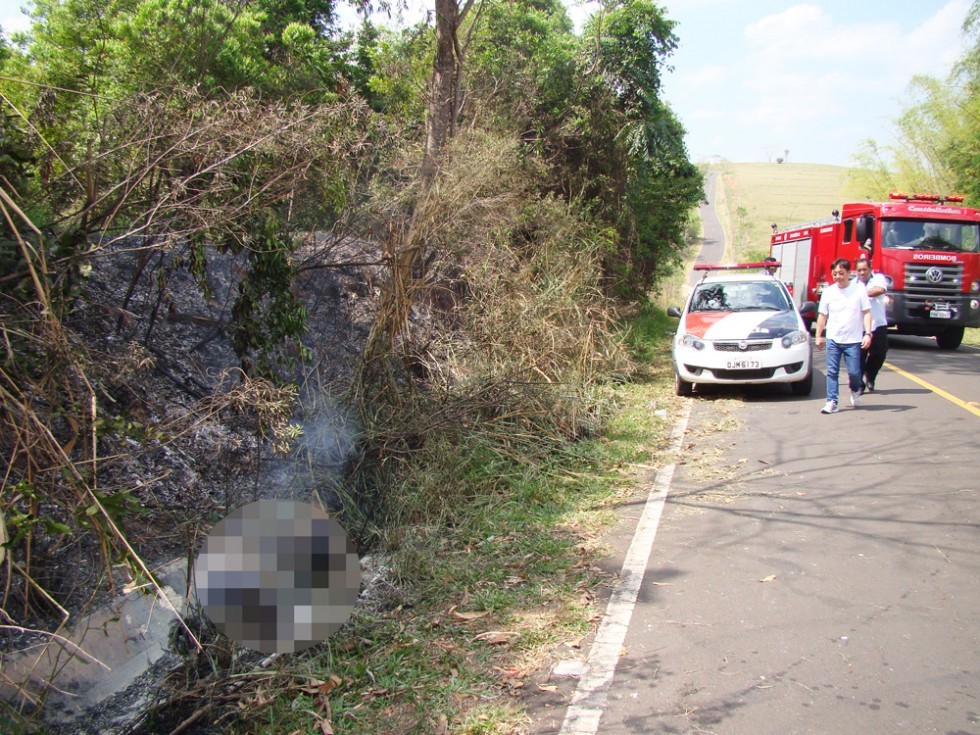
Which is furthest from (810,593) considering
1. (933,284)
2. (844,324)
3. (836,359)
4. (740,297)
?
(933,284)

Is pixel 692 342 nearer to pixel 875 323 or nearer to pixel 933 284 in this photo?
pixel 875 323

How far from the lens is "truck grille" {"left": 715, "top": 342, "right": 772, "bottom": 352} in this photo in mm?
10492

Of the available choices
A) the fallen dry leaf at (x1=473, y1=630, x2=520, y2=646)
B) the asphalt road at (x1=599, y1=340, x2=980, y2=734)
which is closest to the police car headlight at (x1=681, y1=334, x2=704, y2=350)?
the asphalt road at (x1=599, y1=340, x2=980, y2=734)

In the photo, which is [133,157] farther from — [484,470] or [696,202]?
[696,202]

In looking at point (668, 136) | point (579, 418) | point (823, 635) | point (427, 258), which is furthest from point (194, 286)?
point (668, 136)

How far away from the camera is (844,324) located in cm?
944

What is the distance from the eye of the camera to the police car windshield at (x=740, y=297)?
1142cm

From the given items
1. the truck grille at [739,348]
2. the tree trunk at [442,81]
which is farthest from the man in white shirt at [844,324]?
the tree trunk at [442,81]

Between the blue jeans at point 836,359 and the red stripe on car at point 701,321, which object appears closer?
the blue jeans at point 836,359

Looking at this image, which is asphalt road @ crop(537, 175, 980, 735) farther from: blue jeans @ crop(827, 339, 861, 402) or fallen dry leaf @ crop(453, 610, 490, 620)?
blue jeans @ crop(827, 339, 861, 402)

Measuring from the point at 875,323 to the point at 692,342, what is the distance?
7.63 ft

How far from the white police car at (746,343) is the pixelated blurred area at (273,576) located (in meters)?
7.83

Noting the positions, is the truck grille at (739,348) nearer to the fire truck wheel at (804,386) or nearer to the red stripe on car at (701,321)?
the red stripe on car at (701,321)

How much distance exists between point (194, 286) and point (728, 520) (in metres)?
5.07
